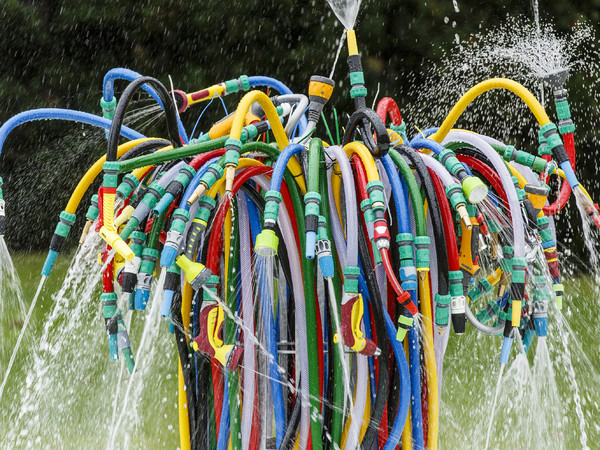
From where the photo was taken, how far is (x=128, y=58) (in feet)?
15.9

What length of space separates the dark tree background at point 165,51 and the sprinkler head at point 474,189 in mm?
3423

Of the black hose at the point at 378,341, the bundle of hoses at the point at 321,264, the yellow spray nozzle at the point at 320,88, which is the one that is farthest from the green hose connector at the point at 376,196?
the yellow spray nozzle at the point at 320,88

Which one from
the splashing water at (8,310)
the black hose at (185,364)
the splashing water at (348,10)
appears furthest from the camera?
the splashing water at (8,310)

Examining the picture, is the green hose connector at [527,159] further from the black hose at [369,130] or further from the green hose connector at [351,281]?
the green hose connector at [351,281]

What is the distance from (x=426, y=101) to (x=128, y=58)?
194 cm

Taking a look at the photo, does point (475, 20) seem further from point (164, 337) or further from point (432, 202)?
point (432, 202)

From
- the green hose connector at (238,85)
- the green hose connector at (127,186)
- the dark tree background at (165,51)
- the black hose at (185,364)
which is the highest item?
the dark tree background at (165,51)

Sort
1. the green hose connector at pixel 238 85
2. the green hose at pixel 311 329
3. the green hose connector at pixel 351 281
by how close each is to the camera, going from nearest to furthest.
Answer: the green hose connector at pixel 351 281, the green hose at pixel 311 329, the green hose connector at pixel 238 85

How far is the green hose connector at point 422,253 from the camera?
4.01 ft

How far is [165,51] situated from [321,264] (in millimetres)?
3864

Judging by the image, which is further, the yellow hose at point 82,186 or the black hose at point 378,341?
the yellow hose at point 82,186

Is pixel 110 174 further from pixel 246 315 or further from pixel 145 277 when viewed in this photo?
pixel 246 315

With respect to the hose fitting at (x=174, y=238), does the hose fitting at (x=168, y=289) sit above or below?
below

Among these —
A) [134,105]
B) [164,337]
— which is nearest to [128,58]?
[134,105]
